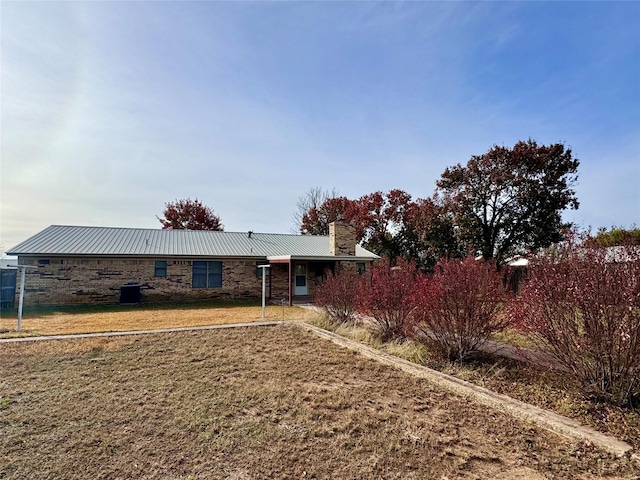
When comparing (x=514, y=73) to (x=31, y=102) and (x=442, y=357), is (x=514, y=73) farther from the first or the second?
(x=31, y=102)

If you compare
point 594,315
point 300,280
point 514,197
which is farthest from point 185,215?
point 594,315

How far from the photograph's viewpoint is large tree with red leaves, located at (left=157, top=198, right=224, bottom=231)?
111 feet

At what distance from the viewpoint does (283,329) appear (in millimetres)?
A: 9258

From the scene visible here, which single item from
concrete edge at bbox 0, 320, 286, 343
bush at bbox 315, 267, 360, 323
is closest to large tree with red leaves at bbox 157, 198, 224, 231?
concrete edge at bbox 0, 320, 286, 343

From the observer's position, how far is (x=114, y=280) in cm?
1556

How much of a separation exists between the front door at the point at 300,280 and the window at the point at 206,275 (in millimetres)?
4051

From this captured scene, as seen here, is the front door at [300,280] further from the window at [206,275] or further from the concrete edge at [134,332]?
the concrete edge at [134,332]

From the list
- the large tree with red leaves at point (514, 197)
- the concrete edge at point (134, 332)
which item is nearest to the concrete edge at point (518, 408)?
the concrete edge at point (134, 332)

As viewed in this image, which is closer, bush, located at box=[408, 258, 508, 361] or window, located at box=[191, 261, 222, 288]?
bush, located at box=[408, 258, 508, 361]

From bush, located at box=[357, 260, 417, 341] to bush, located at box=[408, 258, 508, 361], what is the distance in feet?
3.41

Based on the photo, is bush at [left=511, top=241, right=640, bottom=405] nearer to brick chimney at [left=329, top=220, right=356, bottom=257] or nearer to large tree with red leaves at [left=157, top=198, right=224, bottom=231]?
brick chimney at [left=329, top=220, right=356, bottom=257]

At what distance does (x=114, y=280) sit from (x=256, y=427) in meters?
14.7

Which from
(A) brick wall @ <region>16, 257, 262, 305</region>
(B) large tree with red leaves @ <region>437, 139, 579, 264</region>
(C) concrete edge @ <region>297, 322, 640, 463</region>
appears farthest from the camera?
(B) large tree with red leaves @ <region>437, 139, 579, 264</region>

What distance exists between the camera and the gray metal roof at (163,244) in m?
15.1
